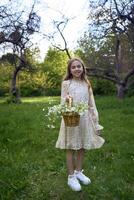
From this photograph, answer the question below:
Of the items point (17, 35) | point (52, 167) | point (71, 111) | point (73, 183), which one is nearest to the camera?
point (71, 111)

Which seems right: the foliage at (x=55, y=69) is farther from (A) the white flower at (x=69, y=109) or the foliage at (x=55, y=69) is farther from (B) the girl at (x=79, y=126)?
(A) the white flower at (x=69, y=109)

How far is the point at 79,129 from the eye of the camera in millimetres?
6828

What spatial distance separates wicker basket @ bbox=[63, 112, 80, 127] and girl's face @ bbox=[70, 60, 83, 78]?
81cm

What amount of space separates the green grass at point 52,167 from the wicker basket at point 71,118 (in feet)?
3.64

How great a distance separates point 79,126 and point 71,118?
20.1 inches

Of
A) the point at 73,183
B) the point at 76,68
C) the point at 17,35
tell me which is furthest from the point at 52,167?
the point at 17,35

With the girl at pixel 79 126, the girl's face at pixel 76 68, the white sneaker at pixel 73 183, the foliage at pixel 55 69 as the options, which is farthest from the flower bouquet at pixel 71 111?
the foliage at pixel 55 69

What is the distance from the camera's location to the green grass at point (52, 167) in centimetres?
655

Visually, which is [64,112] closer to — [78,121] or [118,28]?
[78,121]

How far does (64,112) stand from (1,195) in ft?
5.26

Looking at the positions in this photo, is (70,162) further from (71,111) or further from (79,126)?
(71,111)

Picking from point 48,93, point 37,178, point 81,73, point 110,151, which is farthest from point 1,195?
point 48,93

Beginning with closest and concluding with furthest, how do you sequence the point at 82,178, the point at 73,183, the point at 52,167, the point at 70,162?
the point at 73,183, the point at 70,162, the point at 82,178, the point at 52,167

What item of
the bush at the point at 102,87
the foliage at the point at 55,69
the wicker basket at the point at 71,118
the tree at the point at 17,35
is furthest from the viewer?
the foliage at the point at 55,69
